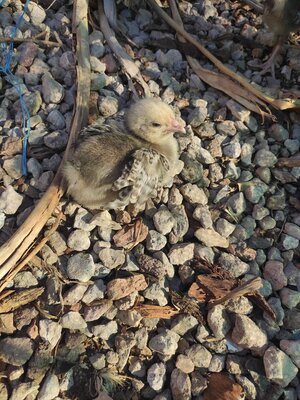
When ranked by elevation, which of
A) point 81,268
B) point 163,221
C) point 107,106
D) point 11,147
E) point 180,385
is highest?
point 107,106

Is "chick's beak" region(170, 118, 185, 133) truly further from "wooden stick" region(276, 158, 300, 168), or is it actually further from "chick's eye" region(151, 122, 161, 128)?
"wooden stick" region(276, 158, 300, 168)

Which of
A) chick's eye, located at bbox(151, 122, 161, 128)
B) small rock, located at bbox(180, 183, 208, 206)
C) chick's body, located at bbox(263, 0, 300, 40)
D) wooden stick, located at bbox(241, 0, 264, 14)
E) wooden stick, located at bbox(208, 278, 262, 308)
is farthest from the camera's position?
wooden stick, located at bbox(241, 0, 264, 14)

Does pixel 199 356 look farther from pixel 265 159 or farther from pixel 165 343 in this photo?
pixel 265 159

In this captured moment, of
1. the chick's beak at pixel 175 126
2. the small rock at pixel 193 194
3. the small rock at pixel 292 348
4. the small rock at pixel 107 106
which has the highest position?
the chick's beak at pixel 175 126

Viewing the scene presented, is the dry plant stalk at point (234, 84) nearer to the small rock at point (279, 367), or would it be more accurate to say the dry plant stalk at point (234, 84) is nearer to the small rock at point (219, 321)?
the small rock at point (219, 321)

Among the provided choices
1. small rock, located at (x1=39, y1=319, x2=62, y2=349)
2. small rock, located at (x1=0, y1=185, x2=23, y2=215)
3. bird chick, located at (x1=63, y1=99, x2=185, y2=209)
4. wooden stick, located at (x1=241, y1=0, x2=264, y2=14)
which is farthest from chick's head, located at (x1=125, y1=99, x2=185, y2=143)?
wooden stick, located at (x1=241, y1=0, x2=264, y2=14)

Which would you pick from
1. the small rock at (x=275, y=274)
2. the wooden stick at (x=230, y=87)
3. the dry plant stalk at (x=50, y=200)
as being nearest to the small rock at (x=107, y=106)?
the dry plant stalk at (x=50, y=200)

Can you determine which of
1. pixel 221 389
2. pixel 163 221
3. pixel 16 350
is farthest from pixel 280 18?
pixel 16 350
